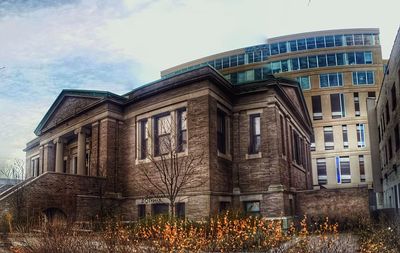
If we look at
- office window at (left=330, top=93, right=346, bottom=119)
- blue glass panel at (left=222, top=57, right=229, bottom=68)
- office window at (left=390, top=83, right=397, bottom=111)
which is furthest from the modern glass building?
office window at (left=390, top=83, right=397, bottom=111)

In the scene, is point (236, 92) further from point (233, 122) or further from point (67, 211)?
point (67, 211)

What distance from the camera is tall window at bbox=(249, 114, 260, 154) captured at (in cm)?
2628

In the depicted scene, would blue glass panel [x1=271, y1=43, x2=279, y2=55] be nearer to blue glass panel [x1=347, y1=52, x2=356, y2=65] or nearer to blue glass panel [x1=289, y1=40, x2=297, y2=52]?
blue glass panel [x1=289, y1=40, x2=297, y2=52]

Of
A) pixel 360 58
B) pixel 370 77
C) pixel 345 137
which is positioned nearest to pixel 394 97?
pixel 345 137

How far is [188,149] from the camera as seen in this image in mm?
24469

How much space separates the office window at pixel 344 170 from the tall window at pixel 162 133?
39989 millimetres

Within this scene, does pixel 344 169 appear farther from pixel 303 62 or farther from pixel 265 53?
pixel 265 53

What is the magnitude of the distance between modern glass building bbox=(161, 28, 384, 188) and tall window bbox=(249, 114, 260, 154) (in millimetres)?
32853

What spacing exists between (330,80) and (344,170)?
13136 millimetres

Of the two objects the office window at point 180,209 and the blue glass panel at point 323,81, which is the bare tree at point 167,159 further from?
the blue glass panel at point 323,81

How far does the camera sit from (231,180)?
26.1 meters

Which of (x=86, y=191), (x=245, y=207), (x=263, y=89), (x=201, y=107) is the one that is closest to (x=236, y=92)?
(x=263, y=89)

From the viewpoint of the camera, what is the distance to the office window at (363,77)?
59.4 meters

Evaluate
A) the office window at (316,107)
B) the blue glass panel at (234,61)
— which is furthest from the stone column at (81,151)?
the office window at (316,107)
